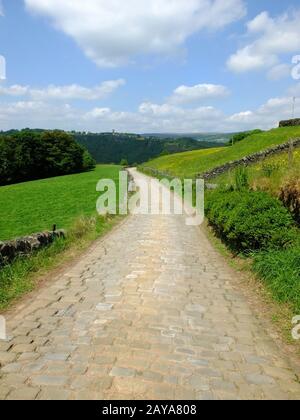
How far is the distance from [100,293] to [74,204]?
22.3 meters

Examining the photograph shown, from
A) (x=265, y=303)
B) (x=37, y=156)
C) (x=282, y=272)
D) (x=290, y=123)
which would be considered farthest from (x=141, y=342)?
(x=37, y=156)

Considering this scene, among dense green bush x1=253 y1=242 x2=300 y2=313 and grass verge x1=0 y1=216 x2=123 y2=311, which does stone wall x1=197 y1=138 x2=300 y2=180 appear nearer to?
grass verge x1=0 y1=216 x2=123 y2=311

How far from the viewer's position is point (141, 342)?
488 centimetres

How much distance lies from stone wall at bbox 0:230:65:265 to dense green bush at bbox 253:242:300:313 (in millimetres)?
5355

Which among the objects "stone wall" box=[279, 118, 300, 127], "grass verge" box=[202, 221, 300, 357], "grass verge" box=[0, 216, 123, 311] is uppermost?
"stone wall" box=[279, 118, 300, 127]

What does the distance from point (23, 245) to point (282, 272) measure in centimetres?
584

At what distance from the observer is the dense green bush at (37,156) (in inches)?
2618

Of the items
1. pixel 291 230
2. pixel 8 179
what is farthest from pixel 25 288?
pixel 8 179

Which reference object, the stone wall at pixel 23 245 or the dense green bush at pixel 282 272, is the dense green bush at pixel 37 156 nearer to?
the stone wall at pixel 23 245

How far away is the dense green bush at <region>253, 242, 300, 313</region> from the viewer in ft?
20.3

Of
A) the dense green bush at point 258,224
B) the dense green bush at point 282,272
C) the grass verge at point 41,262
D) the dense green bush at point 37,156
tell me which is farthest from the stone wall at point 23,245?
the dense green bush at point 37,156

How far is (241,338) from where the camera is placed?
5203mm

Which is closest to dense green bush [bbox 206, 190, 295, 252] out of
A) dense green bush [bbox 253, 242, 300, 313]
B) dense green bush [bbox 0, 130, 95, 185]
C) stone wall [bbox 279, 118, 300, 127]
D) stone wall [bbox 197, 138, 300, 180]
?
dense green bush [bbox 253, 242, 300, 313]

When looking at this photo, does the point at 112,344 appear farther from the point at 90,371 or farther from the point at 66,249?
the point at 66,249
